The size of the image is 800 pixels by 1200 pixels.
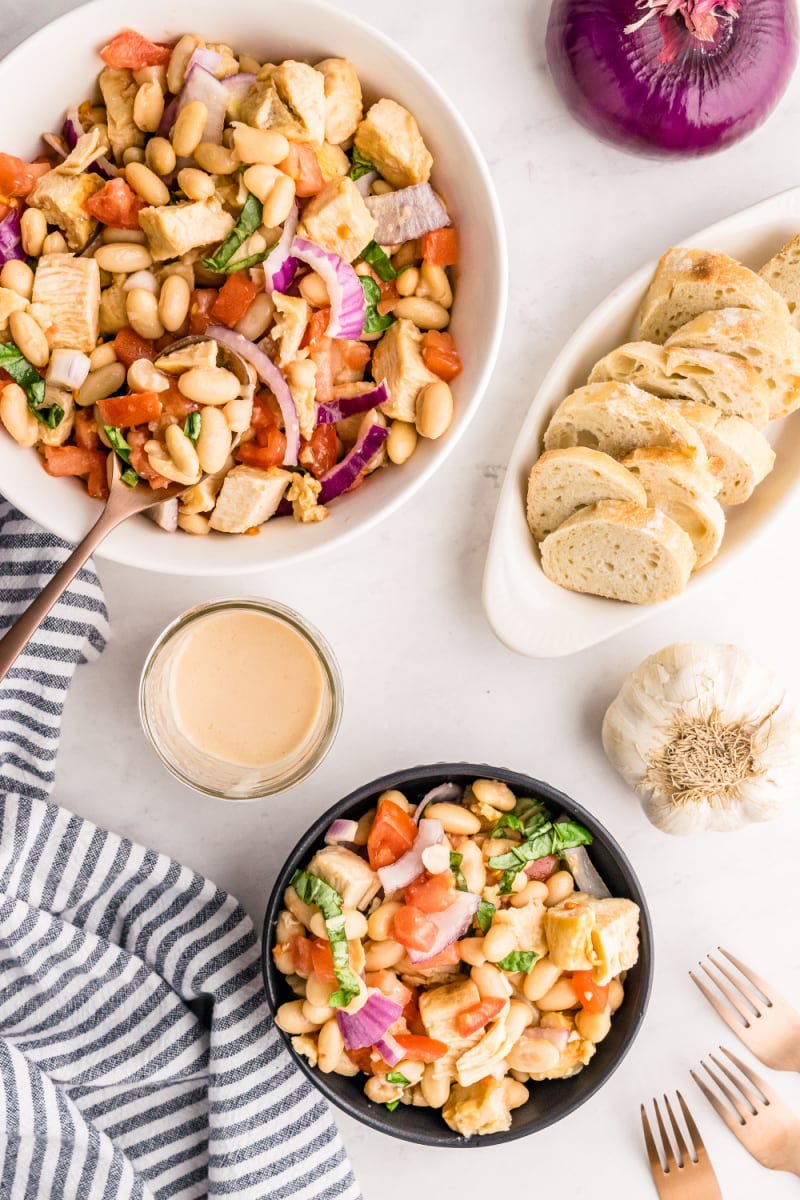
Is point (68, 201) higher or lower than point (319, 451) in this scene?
higher

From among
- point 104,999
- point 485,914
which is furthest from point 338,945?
point 104,999

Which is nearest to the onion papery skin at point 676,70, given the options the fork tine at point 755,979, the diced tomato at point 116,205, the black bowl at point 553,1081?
the diced tomato at point 116,205

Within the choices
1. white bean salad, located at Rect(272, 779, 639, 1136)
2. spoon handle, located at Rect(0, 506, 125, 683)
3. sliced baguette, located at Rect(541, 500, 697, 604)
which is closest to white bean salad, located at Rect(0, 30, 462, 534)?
spoon handle, located at Rect(0, 506, 125, 683)

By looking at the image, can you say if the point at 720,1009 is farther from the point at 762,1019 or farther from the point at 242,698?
the point at 242,698

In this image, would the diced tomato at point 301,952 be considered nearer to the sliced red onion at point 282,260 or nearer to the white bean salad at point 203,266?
the white bean salad at point 203,266

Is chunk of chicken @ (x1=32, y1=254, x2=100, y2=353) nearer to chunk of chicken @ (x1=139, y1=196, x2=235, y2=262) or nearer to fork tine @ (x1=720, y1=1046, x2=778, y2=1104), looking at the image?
chunk of chicken @ (x1=139, y1=196, x2=235, y2=262)

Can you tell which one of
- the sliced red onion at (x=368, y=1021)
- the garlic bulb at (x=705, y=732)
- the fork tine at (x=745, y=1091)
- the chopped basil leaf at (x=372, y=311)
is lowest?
the fork tine at (x=745, y=1091)
